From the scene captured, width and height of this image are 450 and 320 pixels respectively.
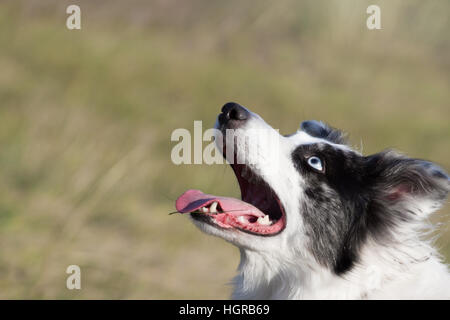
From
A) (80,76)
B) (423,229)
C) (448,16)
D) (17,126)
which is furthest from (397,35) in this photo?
(423,229)

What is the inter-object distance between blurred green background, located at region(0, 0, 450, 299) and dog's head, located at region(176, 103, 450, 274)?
7.58ft

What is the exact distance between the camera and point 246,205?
14.7 feet

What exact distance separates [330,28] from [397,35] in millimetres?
1197

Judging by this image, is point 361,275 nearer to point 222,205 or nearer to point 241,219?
point 241,219

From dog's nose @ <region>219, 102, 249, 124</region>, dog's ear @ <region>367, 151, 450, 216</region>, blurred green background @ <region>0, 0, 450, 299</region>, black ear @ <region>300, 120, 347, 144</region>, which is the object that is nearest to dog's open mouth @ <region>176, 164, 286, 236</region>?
dog's nose @ <region>219, 102, 249, 124</region>

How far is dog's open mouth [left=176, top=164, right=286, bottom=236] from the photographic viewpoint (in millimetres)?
4348

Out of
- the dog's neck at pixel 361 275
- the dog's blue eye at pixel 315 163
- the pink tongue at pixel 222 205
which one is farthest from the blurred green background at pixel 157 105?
the dog's blue eye at pixel 315 163

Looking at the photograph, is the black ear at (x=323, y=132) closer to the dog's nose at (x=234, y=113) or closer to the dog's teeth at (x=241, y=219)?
the dog's nose at (x=234, y=113)

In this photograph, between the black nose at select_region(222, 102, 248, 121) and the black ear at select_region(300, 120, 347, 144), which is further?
the black ear at select_region(300, 120, 347, 144)

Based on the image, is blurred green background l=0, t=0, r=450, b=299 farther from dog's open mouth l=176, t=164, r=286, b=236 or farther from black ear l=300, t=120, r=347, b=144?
black ear l=300, t=120, r=347, b=144

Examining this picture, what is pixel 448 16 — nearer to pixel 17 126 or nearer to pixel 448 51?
pixel 448 51

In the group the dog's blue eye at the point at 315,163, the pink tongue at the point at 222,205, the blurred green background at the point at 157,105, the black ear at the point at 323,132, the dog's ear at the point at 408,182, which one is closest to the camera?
the dog's ear at the point at 408,182

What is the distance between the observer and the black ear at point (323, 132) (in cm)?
526

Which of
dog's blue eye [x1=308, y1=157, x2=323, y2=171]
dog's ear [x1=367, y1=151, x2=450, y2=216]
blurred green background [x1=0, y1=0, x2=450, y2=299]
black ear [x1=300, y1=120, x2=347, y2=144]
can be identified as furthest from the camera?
blurred green background [x1=0, y1=0, x2=450, y2=299]
